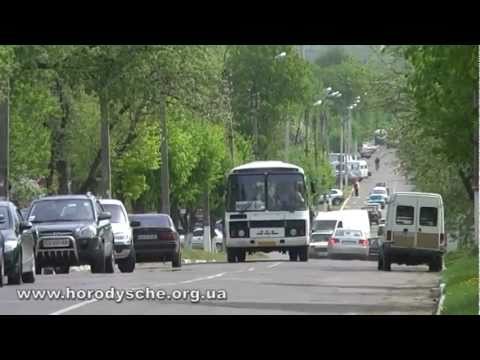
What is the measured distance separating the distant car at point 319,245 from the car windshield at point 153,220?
18.4 metres

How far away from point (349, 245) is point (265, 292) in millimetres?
32885

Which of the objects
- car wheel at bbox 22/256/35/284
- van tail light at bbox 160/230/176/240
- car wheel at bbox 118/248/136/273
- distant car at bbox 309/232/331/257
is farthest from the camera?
distant car at bbox 309/232/331/257

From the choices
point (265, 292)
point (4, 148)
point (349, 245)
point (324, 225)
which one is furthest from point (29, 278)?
point (324, 225)

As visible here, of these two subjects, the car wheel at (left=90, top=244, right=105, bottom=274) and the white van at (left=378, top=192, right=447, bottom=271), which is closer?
the car wheel at (left=90, top=244, right=105, bottom=274)

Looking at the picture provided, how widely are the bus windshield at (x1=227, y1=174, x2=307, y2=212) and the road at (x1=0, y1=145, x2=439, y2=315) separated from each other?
18.9 ft

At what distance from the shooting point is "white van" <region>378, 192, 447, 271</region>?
1796 inches

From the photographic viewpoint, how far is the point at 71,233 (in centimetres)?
3525

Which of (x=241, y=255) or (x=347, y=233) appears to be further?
(x=347, y=233)

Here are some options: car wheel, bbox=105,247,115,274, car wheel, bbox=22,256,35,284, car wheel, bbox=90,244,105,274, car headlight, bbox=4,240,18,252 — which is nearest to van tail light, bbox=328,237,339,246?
car wheel, bbox=105,247,115,274

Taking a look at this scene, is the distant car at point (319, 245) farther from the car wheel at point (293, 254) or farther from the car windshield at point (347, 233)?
the car wheel at point (293, 254)

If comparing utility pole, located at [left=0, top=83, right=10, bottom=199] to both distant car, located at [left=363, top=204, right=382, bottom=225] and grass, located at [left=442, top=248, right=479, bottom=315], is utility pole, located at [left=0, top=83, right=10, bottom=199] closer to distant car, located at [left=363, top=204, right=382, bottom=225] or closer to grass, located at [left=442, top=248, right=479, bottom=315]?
grass, located at [left=442, top=248, right=479, bottom=315]

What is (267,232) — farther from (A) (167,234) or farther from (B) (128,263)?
(B) (128,263)

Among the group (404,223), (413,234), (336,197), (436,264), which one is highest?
(336,197)

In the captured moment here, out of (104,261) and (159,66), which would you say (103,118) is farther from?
(104,261)
